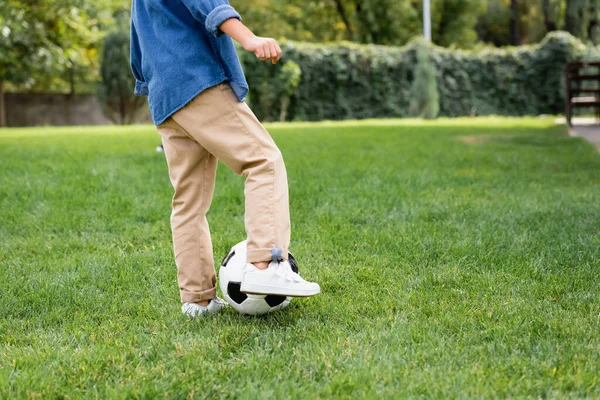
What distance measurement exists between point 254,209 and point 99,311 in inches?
33.7

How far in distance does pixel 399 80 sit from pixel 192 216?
19910 millimetres

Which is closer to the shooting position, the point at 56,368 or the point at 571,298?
the point at 56,368

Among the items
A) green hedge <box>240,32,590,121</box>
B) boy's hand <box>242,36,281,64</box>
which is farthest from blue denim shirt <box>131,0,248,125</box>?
green hedge <box>240,32,590,121</box>

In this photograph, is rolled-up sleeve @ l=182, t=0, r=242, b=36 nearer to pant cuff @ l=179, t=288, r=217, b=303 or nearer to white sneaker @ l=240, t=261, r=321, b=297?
white sneaker @ l=240, t=261, r=321, b=297

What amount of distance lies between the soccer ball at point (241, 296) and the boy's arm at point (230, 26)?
82 cm

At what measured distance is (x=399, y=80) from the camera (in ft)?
72.1

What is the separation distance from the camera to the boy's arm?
91.6 inches

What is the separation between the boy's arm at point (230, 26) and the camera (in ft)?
7.63

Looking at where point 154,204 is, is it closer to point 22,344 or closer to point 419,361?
point 22,344

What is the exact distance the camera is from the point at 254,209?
2.54 meters

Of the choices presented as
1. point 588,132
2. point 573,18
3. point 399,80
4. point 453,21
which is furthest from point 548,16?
point 588,132

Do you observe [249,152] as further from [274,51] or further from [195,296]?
[195,296]

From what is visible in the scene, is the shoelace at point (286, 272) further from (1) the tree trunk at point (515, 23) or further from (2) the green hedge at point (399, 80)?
(1) the tree trunk at point (515, 23)

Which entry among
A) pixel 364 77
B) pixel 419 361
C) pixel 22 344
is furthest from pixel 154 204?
pixel 364 77
